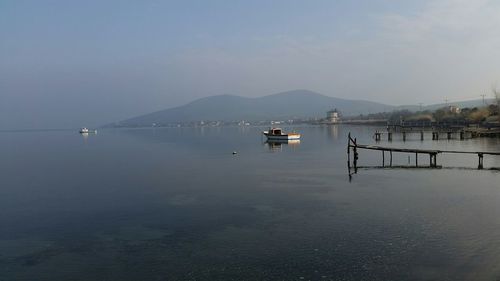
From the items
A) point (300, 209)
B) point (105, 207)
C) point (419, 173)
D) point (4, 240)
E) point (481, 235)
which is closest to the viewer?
point (481, 235)

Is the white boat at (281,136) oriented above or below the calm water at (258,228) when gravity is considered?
above

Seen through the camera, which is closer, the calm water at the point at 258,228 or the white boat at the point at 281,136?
the calm water at the point at 258,228

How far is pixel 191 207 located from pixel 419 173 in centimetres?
2746

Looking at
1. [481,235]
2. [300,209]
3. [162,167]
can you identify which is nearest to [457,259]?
[481,235]

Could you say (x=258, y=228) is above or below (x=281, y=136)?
below

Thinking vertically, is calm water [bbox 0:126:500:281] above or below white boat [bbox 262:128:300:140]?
below

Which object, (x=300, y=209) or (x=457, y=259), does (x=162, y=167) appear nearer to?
(x=300, y=209)

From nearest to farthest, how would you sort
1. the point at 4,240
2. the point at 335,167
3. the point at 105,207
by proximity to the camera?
the point at 4,240
the point at 105,207
the point at 335,167

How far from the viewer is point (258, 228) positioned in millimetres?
25297

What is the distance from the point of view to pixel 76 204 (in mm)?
34625

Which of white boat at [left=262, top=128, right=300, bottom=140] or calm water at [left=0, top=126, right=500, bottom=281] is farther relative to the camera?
white boat at [left=262, top=128, right=300, bottom=140]

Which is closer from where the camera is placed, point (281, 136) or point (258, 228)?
point (258, 228)

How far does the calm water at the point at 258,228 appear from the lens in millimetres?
18875

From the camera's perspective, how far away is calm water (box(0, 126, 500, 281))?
743 inches
